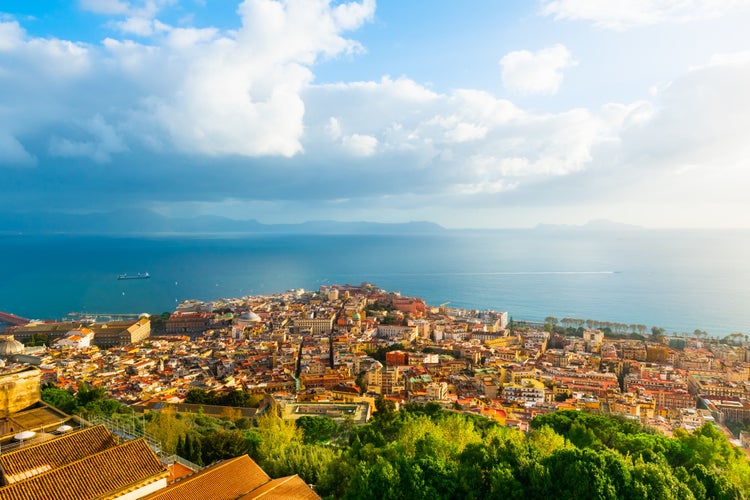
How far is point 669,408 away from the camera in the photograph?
2066cm

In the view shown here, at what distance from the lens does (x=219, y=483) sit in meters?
5.80

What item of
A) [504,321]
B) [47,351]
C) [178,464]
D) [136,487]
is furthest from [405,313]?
[136,487]

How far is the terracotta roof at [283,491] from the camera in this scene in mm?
5652

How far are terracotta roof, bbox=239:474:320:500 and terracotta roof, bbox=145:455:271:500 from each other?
191 millimetres

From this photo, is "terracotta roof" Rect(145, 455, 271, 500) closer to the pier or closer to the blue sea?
the pier

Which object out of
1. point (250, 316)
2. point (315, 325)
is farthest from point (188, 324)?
point (315, 325)

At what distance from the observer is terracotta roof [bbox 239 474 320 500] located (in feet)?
18.5

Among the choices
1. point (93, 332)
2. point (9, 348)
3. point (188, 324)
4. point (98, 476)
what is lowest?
point (188, 324)

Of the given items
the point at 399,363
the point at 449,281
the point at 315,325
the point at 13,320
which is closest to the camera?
the point at 399,363

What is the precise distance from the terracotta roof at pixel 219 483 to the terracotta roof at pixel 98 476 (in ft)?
0.85

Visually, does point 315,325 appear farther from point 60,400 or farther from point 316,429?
point 316,429

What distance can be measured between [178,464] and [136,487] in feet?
10.2

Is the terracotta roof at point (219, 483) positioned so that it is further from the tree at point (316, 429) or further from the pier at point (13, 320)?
the pier at point (13, 320)

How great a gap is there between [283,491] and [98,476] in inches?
84.7
